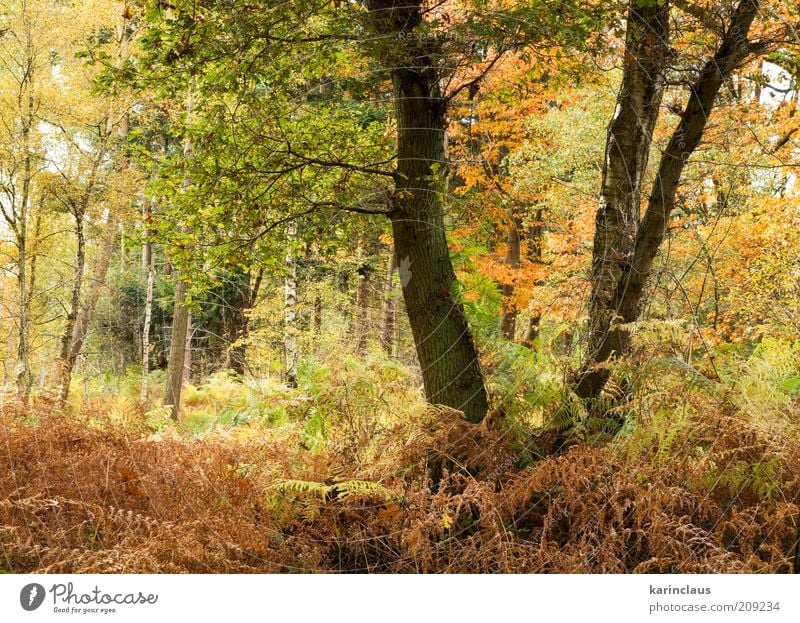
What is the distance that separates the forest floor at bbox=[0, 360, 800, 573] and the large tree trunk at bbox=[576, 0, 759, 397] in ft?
1.79

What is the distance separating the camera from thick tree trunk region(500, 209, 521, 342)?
1216 centimetres

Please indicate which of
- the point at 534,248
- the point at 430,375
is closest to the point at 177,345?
the point at 430,375

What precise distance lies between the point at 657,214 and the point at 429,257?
1.53 meters

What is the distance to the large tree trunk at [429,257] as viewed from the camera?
15.6 feet

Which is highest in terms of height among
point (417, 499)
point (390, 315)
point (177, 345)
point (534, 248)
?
point (534, 248)

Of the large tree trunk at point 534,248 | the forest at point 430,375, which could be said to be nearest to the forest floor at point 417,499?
the forest at point 430,375

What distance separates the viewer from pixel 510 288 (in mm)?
12766

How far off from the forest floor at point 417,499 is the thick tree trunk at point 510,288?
7.85 m

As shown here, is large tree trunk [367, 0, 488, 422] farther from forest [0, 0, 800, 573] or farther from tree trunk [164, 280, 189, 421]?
tree trunk [164, 280, 189, 421]

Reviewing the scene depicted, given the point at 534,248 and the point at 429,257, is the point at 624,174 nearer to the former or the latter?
the point at 429,257
